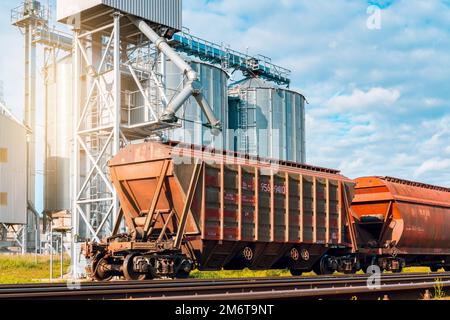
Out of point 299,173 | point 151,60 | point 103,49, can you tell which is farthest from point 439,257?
point 103,49

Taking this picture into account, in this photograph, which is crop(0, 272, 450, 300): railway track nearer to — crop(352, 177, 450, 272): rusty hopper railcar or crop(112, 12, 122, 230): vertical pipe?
crop(352, 177, 450, 272): rusty hopper railcar

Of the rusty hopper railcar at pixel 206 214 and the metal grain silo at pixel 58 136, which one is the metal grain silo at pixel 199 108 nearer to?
the metal grain silo at pixel 58 136

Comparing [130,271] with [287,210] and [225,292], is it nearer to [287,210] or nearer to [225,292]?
[225,292]

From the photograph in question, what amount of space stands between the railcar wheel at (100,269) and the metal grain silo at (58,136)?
27.6 metres

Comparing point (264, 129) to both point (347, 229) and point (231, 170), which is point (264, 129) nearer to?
point (347, 229)

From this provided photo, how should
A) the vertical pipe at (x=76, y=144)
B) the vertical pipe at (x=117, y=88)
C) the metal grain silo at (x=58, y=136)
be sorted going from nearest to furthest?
the vertical pipe at (x=117, y=88), the vertical pipe at (x=76, y=144), the metal grain silo at (x=58, y=136)

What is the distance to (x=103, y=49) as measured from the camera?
37812mm

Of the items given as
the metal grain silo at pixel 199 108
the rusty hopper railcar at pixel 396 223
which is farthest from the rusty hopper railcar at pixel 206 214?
the metal grain silo at pixel 199 108

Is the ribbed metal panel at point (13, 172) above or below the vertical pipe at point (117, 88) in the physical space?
below

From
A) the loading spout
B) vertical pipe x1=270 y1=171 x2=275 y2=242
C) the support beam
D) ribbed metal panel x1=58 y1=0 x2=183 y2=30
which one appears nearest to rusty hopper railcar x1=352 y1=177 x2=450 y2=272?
vertical pipe x1=270 y1=171 x2=275 y2=242

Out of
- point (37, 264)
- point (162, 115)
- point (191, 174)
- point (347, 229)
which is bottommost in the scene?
point (37, 264)

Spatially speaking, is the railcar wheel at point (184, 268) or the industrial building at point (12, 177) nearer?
the railcar wheel at point (184, 268)

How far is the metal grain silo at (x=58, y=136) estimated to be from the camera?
45.5 metres

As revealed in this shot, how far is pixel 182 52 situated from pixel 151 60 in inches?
662
